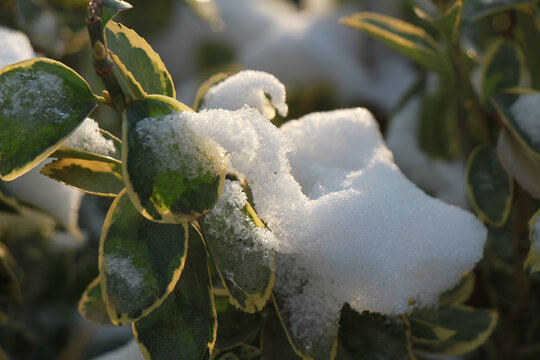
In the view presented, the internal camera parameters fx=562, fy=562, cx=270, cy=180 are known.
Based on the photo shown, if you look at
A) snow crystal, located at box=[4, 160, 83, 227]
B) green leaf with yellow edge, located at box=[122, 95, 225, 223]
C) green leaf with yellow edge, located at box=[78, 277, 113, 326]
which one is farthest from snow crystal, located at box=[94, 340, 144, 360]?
green leaf with yellow edge, located at box=[122, 95, 225, 223]

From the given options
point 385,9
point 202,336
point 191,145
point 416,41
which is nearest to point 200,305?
point 202,336

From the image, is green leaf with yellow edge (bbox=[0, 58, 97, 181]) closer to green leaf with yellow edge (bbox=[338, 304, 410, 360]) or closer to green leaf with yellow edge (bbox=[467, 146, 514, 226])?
green leaf with yellow edge (bbox=[338, 304, 410, 360])

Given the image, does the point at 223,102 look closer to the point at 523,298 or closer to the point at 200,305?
the point at 200,305

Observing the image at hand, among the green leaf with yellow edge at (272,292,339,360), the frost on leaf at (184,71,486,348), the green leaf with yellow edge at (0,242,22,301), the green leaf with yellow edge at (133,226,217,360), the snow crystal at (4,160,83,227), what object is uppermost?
the frost on leaf at (184,71,486,348)

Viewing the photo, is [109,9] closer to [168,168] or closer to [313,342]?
[168,168]

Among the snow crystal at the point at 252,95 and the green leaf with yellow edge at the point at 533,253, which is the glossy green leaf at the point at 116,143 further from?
the green leaf with yellow edge at the point at 533,253

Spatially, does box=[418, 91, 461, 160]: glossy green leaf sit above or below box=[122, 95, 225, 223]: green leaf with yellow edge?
below

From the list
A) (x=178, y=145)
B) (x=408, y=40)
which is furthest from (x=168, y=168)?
(x=408, y=40)
